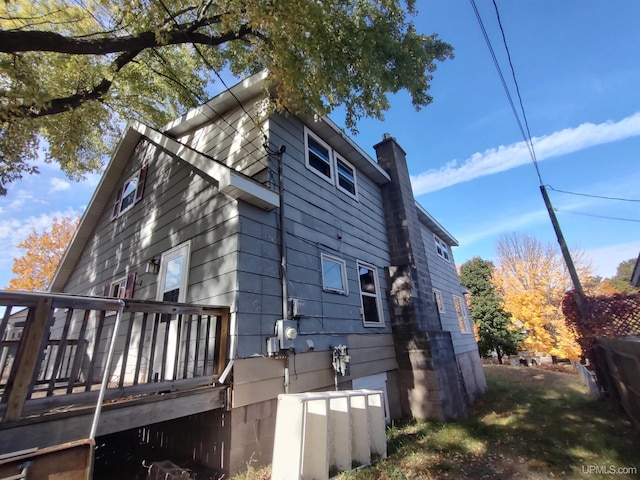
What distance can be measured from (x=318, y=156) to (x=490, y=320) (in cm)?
2218

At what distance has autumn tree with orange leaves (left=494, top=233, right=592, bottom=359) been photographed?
56.8ft

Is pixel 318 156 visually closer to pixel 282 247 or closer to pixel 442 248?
pixel 282 247

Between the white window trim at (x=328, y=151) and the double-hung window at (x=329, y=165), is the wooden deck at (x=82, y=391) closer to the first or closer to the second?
the white window trim at (x=328, y=151)

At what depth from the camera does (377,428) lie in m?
4.58

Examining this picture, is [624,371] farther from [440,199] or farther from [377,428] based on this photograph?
[440,199]

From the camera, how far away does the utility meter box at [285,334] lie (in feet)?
15.5

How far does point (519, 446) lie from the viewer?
5.71m

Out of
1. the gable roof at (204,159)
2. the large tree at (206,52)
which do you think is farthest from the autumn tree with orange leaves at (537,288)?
the large tree at (206,52)

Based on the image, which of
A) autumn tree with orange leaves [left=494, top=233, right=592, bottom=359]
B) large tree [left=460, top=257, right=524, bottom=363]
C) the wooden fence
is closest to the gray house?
the wooden fence

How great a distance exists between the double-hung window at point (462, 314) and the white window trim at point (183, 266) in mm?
12298

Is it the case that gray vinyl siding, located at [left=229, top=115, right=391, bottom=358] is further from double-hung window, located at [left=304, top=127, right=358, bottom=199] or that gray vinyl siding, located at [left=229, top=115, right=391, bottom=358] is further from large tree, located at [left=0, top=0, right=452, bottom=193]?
large tree, located at [left=0, top=0, right=452, bottom=193]

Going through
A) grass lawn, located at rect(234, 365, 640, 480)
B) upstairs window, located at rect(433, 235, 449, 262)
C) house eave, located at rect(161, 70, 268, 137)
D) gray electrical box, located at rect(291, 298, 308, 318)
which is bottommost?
grass lawn, located at rect(234, 365, 640, 480)

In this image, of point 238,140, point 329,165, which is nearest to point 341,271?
point 329,165

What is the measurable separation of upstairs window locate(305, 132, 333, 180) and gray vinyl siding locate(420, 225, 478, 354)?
6606mm
